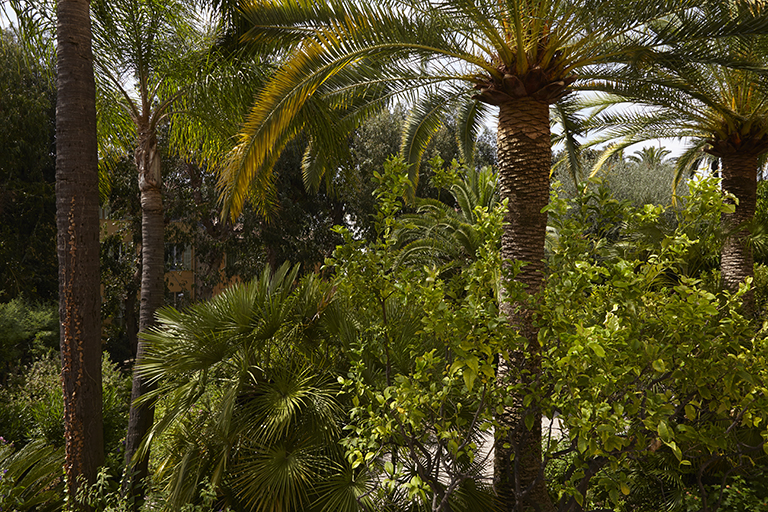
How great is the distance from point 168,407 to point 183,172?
1502cm

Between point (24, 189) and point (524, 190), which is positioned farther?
point (24, 189)

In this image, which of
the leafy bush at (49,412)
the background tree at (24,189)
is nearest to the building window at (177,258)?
the background tree at (24,189)

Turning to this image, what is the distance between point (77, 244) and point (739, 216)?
8.61 m

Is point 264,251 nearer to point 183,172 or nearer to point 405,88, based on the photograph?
point 183,172

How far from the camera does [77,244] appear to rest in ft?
16.3

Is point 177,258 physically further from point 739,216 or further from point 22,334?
point 739,216

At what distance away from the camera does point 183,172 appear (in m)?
18.2

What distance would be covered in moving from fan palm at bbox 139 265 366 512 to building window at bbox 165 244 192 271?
14.9m

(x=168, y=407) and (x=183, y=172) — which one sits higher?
(x=183, y=172)

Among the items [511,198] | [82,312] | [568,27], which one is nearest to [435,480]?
[511,198]

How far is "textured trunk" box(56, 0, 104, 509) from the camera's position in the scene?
4961 millimetres

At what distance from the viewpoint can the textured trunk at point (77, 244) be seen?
16.3ft

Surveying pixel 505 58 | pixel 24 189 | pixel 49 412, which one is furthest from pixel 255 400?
pixel 24 189

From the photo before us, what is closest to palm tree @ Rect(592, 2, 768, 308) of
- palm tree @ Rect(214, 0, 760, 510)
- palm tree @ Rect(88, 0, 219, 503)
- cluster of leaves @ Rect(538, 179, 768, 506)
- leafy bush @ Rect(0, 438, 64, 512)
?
palm tree @ Rect(214, 0, 760, 510)
